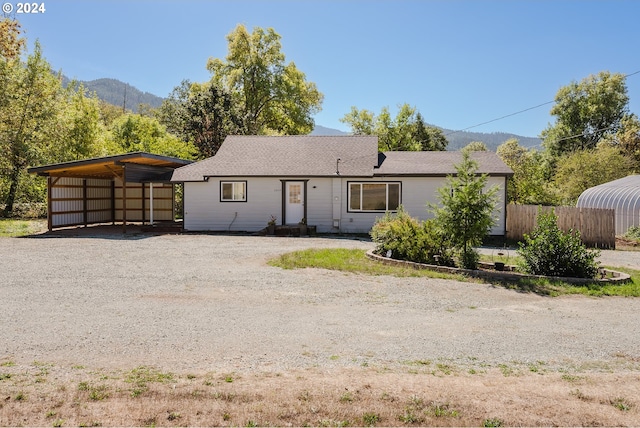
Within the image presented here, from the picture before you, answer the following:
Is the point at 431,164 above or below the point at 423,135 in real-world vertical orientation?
below

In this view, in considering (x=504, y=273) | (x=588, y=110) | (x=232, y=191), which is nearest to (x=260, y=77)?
(x=232, y=191)

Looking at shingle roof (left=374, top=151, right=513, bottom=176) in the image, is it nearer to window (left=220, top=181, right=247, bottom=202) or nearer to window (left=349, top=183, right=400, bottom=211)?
window (left=349, top=183, right=400, bottom=211)

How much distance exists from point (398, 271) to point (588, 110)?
46131 mm

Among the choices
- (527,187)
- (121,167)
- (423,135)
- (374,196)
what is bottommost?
(374,196)

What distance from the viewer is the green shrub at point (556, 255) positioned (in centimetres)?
Result: 1007

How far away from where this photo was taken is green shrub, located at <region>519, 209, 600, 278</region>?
1007cm

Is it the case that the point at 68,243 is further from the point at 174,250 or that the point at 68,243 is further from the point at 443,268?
the point at 443,268

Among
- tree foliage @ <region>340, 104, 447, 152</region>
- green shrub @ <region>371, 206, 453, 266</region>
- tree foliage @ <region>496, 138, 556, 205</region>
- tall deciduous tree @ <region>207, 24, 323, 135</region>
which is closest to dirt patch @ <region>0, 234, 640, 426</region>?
green shrub @ <region>371, 206, 453, 266</region>

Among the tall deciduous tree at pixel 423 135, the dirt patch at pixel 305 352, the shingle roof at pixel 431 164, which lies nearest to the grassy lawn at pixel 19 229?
the dirt patch at pixel 305 352

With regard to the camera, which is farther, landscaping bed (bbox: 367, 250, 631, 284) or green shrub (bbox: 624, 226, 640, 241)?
green shrub (bbox: 624, 226, 640, 241)

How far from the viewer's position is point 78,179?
2173 cm

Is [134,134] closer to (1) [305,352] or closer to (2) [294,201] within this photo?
(2) [294,201]

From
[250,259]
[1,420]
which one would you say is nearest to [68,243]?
[250,259]

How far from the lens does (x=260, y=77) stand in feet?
140
